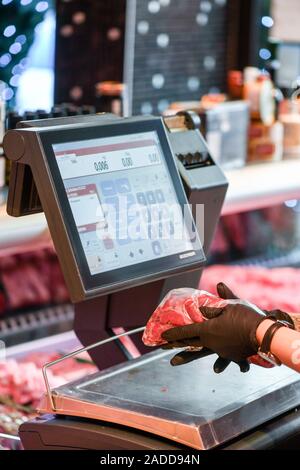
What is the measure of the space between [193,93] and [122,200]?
8.40 ft

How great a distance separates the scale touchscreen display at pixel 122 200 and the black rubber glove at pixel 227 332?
22 centimetres

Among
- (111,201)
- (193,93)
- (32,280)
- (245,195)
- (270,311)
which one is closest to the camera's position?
(270,311)

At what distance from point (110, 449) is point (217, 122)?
178 cm

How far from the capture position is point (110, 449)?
159 centimetres

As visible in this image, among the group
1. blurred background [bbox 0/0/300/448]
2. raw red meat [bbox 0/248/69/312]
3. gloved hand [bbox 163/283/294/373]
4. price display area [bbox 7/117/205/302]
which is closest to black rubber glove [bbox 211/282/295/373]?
gloved hand [bbox 163/283/294/373]

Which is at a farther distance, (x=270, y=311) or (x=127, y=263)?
(x=127, y=263)

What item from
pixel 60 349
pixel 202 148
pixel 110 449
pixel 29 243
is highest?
pixel 202 148

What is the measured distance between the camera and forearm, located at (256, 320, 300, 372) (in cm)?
153

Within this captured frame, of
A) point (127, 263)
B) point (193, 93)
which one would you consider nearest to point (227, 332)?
point (127, 263)

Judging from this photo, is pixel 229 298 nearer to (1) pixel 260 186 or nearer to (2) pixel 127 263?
(2) pixel 127 263

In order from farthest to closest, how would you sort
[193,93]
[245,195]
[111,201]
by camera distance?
[193,93] → [245,195] → [111,201]

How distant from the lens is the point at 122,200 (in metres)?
1.79

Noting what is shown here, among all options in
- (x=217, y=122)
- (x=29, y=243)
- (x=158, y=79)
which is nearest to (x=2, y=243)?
(x=29, y=243)

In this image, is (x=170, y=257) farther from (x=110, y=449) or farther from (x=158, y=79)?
(x=158, y=79)
